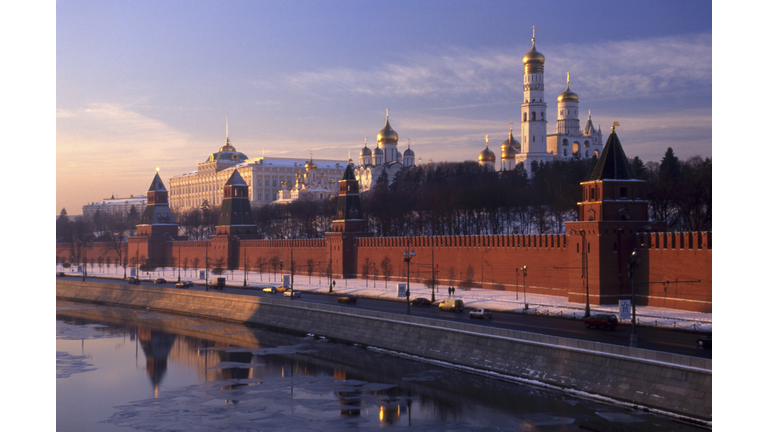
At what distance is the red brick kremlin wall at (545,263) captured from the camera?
2897 cm

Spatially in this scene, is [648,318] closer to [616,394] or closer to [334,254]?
[616,394]

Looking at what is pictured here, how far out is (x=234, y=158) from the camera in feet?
441

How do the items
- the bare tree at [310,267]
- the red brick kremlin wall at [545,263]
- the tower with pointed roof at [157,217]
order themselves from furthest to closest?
the tower with pointed roof at [157,217] → the bare tree at [310,267] → the red brick kremlin wall at [545,263]

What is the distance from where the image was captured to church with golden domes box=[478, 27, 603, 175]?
277 ft

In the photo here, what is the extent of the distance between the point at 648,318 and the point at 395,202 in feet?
144

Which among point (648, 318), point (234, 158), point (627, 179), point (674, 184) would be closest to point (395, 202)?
point (674, 184)

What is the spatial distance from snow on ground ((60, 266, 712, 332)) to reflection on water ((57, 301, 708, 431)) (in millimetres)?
6655

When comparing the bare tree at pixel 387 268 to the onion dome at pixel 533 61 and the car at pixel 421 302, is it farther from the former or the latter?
the onion dome at pixel 533 61

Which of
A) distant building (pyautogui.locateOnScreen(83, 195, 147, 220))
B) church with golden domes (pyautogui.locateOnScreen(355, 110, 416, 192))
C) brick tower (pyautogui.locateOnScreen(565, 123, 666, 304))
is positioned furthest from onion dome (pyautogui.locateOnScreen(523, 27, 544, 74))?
distant building (pyautogui.locateOnScreen(83, 195, 147, 220))

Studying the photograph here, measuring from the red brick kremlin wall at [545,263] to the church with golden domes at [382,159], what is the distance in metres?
48.4

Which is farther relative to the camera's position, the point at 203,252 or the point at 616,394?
the point at 203,252

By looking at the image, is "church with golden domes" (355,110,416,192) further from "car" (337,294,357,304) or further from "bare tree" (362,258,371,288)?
"car" (337,294,357,304)

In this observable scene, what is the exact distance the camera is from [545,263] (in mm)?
35812

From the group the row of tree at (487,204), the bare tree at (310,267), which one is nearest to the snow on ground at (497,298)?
the bare tree at (310,267)
